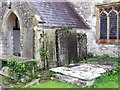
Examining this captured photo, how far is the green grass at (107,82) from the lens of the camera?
27.1ft

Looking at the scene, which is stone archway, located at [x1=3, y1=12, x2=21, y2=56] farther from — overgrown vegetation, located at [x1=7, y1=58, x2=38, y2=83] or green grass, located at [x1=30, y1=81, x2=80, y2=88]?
green grass, located at [x1=30, y1=81, x2=80, y2=88]

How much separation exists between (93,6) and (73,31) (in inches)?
101

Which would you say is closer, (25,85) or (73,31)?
(25,85)

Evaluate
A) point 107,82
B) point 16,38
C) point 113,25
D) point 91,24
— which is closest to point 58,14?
point 91,24

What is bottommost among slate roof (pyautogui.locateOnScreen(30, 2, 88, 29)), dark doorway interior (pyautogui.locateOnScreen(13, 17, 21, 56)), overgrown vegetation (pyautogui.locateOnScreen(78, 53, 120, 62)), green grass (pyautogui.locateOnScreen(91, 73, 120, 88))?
green grass (pyautogui.locateOnScreen(91, 73, 120, 88))

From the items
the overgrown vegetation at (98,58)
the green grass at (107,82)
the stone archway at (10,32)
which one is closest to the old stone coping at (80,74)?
the green grass at (107,82)

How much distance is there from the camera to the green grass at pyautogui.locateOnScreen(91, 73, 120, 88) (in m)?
8.27

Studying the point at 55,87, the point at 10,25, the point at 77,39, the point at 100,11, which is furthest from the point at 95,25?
the point at 55,87

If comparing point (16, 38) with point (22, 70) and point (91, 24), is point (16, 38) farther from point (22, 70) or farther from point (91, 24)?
point (22, 70)

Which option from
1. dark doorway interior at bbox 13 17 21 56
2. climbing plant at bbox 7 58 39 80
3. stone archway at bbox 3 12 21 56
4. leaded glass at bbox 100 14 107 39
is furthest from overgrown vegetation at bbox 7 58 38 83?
dark doorway interior at bbox 13 17 21 56

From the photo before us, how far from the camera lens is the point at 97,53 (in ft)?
45.7

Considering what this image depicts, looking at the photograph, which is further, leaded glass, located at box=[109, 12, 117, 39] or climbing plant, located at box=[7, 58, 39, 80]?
leaded glass, located at box=[109, 12, 117, 39]

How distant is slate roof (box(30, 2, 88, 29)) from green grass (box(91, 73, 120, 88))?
4398 millimetres

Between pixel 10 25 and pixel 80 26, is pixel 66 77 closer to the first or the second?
pixel 80 26
